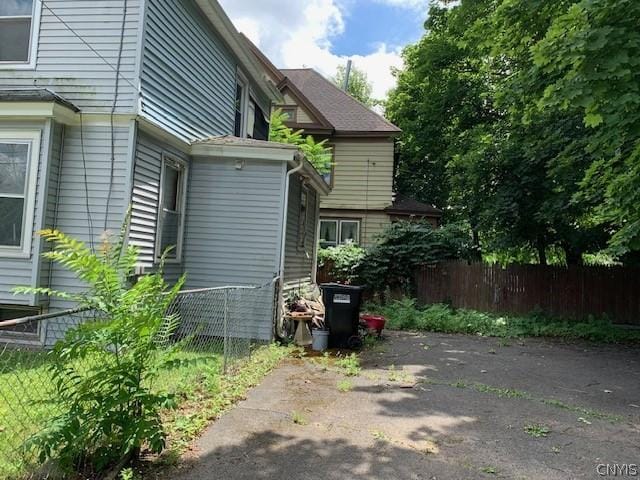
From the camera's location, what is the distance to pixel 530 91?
7680 mm

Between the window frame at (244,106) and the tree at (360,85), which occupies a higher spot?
the tree at (360,85)

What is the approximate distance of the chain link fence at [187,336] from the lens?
4.11 meters

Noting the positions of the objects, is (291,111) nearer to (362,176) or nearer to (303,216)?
(362,176)

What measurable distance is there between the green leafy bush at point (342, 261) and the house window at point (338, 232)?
2331 mm

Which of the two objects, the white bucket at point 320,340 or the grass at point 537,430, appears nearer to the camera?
the grass at point 537,430

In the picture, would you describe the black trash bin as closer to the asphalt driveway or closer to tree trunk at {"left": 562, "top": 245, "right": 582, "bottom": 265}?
the asphalt driveway

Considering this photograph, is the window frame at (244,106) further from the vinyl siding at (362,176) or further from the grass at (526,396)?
the grass at (526,396)

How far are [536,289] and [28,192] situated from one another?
12.4m

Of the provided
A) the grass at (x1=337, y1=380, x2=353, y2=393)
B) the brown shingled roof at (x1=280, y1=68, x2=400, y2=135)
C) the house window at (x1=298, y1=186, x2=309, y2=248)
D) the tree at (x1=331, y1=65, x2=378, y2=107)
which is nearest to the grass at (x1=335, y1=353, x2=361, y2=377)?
the grass at (x1=337, y1=380, x2=353, y2=393)

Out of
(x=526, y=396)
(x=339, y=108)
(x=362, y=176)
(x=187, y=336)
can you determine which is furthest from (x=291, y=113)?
(x=526, y=396)

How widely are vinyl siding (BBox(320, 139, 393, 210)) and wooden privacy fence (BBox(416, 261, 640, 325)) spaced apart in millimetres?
4387

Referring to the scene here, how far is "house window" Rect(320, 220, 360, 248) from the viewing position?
17.5m

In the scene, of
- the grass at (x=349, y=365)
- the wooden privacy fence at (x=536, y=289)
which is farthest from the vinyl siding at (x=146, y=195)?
the wooden privacy fence at (x=536, y=289)

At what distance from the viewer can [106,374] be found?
3.05 metres
